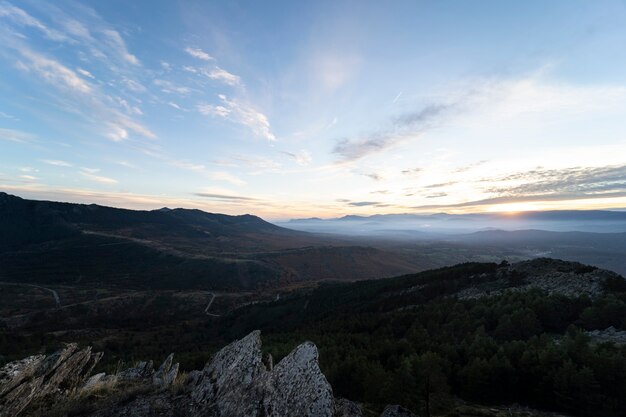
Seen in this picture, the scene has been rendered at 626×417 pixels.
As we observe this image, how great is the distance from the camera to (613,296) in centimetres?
4075

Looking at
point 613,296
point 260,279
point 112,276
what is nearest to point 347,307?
point 613,296

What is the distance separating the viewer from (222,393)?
14328 mm

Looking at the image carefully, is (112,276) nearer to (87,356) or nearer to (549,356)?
(87,356)

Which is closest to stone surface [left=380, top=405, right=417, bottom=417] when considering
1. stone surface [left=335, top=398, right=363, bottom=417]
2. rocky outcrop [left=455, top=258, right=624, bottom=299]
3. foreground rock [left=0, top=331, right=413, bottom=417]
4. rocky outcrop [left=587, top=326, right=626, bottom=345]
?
foreground rock [left=0, top=331, right=413, bottom=417]

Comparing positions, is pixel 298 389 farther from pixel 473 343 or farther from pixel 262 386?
pixel 473 343

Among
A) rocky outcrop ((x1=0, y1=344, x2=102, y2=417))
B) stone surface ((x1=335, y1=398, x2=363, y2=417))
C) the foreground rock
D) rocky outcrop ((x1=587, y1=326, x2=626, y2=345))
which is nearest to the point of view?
the foreground rock

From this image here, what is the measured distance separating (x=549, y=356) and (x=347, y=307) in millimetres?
70312

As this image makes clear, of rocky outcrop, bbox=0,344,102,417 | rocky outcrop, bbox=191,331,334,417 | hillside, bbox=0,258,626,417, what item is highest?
rocky outcrop, bbox=191,331,334,417

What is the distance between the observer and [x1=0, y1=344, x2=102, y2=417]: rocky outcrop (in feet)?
48.6

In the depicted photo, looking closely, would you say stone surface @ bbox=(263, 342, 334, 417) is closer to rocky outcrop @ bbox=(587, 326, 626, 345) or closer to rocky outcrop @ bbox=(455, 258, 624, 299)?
rocky outcrop @ bbox=(587, 326, 626, 345)

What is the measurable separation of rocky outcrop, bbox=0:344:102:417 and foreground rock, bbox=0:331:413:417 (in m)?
0.05

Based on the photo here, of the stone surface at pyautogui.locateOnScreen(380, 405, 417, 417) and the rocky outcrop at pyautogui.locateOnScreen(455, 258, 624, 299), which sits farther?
the rocky outcrop at pyautogui.locateOnScreen(455, 258, 624, 299)

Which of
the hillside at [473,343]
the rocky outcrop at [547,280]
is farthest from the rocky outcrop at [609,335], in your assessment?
the rocky outcrop at [547,280]

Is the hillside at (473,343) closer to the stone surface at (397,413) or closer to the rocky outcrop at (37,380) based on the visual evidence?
the stone surface at (397,413)
